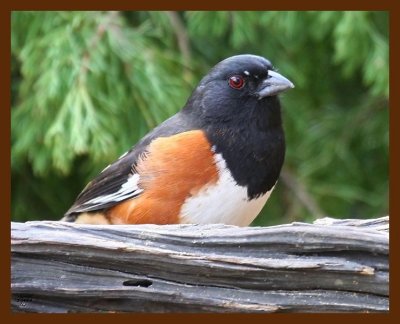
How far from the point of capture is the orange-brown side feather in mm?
2721

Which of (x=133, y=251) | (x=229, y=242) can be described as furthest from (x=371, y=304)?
(x=133, y=251)

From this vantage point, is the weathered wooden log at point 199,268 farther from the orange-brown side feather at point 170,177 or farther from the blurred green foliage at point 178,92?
the blurred green foliage at point 178,92

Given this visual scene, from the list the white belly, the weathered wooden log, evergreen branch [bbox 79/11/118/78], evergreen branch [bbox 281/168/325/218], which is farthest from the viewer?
evergreen branch [bbox 281/168/325/218]

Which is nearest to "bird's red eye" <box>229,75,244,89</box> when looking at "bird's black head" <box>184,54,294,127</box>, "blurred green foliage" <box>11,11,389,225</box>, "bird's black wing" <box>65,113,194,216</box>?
"bird's black head" <box>184,54,294,127</box>

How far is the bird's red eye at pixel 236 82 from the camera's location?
288cm

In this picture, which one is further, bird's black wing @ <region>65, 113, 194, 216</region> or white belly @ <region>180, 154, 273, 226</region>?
bird's black wing @ <region>65, 113, 194, 216</region>

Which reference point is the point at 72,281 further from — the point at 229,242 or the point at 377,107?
the point at 377,107

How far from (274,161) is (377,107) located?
1.68 metres

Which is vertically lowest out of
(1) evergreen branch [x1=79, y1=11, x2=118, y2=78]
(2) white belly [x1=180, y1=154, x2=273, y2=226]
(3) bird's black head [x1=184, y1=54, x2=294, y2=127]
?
(2) white belly [x1=180, y1=154, x2=273, y2=226]

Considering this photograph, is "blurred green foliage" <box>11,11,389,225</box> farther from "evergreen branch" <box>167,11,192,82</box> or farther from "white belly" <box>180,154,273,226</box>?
"white belly" <box>180,154,273,226</box>

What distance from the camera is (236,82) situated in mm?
2879

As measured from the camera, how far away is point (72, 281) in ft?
7.40

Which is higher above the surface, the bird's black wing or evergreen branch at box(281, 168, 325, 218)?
the bird's black wing

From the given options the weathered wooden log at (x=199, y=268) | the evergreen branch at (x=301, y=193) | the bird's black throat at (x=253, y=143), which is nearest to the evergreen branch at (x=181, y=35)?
the evergreen branch at (x=301, y=193)
